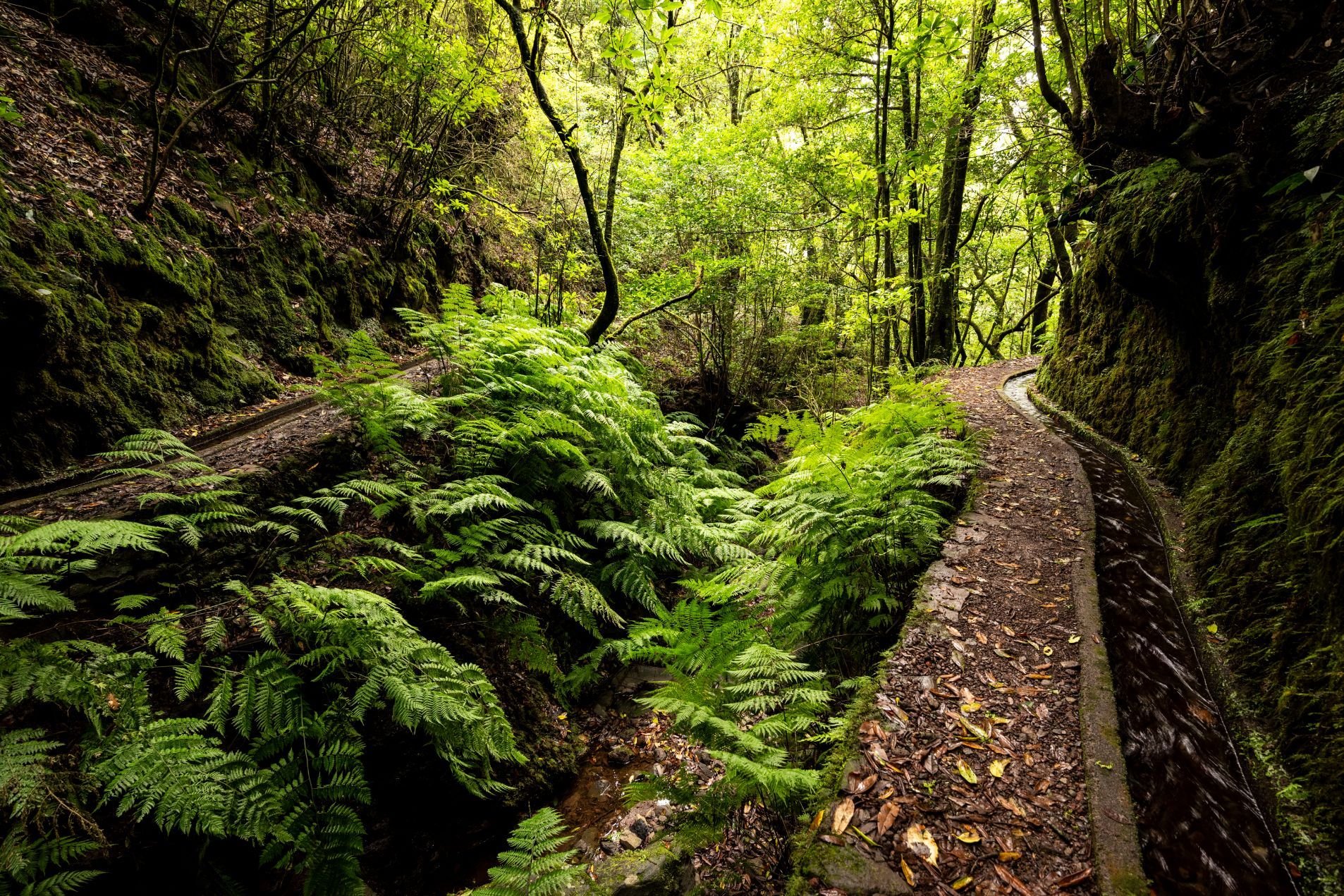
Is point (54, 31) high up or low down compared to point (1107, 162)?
up

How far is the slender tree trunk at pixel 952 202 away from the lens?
8.52 m

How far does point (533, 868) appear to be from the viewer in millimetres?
2125

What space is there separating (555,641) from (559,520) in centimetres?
111

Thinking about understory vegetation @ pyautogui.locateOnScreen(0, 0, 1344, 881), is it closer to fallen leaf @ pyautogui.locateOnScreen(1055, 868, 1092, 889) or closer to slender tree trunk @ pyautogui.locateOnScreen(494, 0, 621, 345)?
slender tree trunk @ pyautogui.locateOnScreen(494, 0, 621, 345)

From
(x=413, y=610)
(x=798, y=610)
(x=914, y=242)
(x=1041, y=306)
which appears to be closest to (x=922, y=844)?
(x=798, y=610)

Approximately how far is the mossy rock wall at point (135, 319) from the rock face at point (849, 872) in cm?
634

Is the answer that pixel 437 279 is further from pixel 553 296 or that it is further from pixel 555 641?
pixel 555 641

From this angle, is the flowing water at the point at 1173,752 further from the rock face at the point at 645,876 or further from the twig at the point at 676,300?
the twig at the point at 676,300

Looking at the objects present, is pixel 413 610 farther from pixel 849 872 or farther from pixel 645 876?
pixel 849 872

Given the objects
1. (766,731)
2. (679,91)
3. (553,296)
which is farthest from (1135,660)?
(553,296)

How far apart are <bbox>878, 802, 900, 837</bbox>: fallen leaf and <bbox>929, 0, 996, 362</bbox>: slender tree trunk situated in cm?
904

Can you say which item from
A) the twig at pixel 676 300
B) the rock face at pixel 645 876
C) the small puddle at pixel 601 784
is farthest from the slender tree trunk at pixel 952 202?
the rock face at pixel 645 876

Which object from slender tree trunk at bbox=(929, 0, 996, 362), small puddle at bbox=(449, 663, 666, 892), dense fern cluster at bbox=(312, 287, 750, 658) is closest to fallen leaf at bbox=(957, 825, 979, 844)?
small puddle at bbox=(449, 663, 666, 892)

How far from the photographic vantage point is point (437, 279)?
10.8 m
